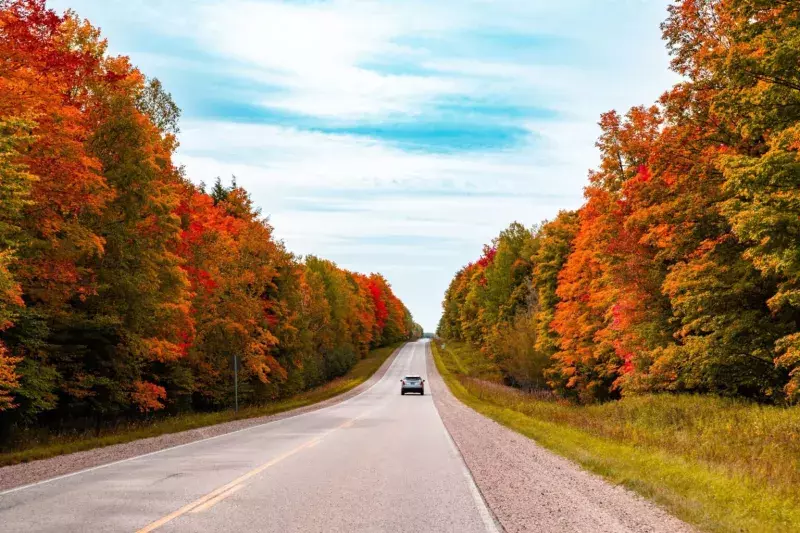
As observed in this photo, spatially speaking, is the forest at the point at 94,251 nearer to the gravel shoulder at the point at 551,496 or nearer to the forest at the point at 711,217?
the gravel shoulder at the point at 551,496

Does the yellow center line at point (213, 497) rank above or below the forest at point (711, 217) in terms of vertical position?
below

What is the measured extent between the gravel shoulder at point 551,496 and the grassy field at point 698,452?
14.4 inches

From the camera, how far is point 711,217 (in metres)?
23.7

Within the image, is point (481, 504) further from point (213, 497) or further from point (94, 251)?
point (94, 251)

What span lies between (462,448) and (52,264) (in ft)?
43.0

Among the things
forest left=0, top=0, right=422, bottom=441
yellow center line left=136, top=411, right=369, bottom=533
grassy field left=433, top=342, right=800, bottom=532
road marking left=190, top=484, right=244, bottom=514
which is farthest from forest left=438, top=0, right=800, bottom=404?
forest left=0, top=0, right=422, bottom=441

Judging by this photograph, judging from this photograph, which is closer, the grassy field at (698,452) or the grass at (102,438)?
the grassy field at (698,452)

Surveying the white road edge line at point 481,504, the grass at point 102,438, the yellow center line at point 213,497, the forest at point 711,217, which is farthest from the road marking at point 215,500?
the forest at point 711,217

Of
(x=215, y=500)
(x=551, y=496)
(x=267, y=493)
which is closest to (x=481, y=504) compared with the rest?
(x=551, y=496)

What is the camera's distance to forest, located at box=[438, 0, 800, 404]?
16172 mm

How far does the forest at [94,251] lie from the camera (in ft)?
57.5

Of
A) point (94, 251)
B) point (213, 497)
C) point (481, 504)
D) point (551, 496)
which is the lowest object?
point (551, 496)

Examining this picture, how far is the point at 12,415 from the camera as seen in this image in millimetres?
19734

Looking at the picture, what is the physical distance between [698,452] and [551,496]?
7327 mm
